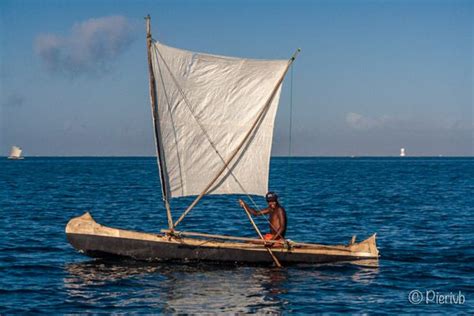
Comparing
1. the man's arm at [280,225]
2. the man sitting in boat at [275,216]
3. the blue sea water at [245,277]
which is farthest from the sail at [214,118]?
the blue sea water at [245,277]

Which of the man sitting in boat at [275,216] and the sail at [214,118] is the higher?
the sail at [214,118]

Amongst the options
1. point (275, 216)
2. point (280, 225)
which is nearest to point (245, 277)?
point (280, 225)

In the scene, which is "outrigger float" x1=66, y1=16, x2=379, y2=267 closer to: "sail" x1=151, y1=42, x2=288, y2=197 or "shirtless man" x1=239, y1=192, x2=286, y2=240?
"sail" x1=151, y1=42, x2=288, y2=197

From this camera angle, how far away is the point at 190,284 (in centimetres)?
2145

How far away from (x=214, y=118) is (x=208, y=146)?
0.94 meters

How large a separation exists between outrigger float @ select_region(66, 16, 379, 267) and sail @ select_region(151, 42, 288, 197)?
3cm

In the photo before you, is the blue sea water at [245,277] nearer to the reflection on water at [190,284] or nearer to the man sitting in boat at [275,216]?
the reflection on water at [190,284]

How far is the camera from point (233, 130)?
2377cm

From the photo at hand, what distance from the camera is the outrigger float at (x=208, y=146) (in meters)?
23.2

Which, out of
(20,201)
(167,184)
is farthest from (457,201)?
(167,184)

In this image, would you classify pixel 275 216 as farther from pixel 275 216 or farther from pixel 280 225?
pixel 280 225

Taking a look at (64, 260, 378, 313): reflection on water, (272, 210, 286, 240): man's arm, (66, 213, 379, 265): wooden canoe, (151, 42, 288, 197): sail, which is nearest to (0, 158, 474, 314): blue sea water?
(64, 260, 378, 313): reflection on water

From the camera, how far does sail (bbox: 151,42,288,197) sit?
23141 mm

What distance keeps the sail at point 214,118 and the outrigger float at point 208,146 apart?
32mm
